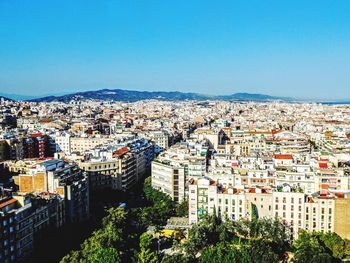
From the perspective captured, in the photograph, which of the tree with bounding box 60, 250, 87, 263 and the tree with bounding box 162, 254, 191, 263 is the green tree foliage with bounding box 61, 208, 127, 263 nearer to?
the tree with bounding box 60, 250, 87, 263

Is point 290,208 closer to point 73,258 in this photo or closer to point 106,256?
point 106,256

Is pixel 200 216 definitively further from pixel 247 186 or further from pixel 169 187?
pixel 169 187

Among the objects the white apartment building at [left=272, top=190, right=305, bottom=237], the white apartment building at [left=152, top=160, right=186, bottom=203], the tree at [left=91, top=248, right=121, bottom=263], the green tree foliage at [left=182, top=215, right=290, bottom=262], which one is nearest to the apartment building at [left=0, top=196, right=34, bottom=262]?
the tree at [left=91, top=248, right=121, bottom=263]

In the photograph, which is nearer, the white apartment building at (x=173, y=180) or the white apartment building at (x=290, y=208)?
the white apartment building at (x=290, y=208)

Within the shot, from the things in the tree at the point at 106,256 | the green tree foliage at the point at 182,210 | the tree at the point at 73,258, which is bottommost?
the green tree foliage at the point at 182,210

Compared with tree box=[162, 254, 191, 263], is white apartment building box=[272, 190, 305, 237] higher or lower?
higher

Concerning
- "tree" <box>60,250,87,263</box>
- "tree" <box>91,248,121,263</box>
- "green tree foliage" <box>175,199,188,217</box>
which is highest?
"tree" <box>91,248,121,263</box>

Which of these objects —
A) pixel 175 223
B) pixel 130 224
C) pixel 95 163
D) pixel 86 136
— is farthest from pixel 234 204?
pixel 86 136

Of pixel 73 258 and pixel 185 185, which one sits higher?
pixel 185 185

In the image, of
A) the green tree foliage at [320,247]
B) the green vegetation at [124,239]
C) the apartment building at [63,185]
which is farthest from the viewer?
the apartment building at [63,185]

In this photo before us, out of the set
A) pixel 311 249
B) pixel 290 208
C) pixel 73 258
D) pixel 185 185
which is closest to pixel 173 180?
pixel 185 185

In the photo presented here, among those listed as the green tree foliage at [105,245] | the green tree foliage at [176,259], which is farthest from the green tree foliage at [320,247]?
the green tree foliage at [105,245]

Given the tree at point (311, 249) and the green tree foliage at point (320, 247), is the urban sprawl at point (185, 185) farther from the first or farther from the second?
the tree at point (311, 249)
